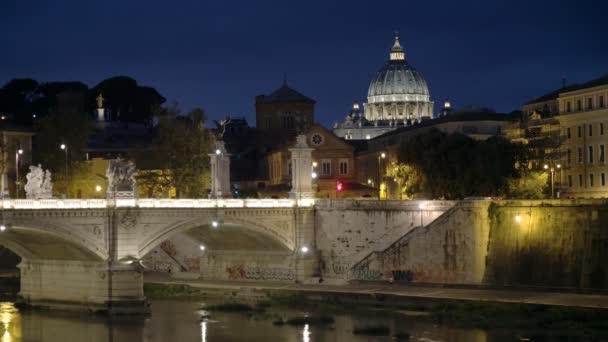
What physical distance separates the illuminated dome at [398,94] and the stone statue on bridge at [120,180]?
114 m

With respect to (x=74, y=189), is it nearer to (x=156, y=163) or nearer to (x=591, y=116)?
(x=156, y=163)

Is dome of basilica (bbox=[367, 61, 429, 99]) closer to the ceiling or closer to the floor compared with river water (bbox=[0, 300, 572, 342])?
closer to the ceiling

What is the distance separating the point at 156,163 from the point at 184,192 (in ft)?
14.0

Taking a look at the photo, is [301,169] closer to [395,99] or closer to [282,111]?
[282,111]

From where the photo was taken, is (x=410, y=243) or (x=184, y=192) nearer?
(x=410, y=243)

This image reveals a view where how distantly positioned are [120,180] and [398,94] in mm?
117387

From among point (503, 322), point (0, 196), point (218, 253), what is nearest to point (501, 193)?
point (218, 253)

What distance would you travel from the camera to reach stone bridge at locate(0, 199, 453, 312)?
57.0 meters

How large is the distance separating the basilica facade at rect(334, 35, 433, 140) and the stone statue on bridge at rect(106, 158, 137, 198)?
111 m

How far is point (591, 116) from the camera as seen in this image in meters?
78.1

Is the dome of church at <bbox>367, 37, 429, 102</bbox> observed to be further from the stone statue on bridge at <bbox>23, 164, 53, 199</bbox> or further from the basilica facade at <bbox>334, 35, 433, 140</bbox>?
the stone statue on bridge at <bbox>23, 164, 53, 199</bbox>

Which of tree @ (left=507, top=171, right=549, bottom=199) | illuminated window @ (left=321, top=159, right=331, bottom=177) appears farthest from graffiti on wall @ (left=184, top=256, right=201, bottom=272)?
illuminated window @ (left=321, top=159, right=331, bottom=177)

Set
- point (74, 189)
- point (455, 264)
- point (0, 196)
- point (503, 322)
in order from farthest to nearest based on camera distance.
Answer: point (74, 189) → point (455, 264) → point (0, 196) → point (503, 322)

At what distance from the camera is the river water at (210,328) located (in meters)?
50.7
